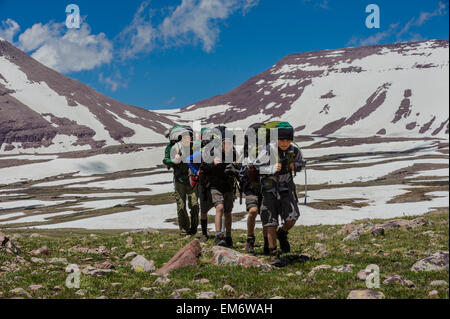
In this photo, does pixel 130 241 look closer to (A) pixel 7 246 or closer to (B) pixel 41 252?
(B) pixel 41 252

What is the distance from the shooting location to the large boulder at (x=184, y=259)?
34.1 feet

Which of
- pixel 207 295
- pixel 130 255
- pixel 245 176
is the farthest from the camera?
pixel 130 255

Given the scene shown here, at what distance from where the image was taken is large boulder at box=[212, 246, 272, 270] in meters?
9.88

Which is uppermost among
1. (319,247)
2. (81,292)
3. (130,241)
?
(81,292)

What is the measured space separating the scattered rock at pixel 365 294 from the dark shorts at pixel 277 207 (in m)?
3.56

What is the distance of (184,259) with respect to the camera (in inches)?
422

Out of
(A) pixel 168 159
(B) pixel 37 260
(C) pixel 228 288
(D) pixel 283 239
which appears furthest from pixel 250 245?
(B) pixel 37 260

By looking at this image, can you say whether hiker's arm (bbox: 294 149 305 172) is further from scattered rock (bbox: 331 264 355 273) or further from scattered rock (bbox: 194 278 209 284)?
scattered rock (bbox: 194 278 209 284)

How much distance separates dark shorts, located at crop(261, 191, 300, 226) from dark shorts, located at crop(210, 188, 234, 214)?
2.53 m

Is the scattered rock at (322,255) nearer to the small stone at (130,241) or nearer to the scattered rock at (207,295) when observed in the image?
the scattered rock at (207,295)

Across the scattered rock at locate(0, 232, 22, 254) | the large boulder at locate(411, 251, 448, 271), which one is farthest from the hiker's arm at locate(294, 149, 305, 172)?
the scattered rock at locate(0, 232, 22, 254)

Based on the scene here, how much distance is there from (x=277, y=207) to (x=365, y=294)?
4.06 m
